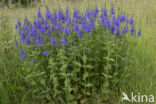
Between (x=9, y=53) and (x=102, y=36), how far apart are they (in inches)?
74.8

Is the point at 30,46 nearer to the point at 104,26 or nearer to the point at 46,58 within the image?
the point at 46,58

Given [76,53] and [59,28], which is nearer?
[76,53]

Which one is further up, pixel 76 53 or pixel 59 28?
pixel 59 28

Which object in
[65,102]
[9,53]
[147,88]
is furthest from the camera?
[9,53]

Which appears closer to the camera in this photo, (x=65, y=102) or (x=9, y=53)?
(x=65, y=102)

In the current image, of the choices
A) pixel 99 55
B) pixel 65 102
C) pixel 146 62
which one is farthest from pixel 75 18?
pixel 146 62

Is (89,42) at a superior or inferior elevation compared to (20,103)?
superior

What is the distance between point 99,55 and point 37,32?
1.10 m

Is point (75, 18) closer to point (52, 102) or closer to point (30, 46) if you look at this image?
point (30, 46)

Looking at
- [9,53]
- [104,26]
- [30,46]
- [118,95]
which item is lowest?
[118,95]

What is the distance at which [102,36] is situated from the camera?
2934 millimetres

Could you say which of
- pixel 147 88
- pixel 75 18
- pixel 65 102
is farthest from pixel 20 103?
pixel 147 88

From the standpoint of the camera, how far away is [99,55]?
288 centimetres

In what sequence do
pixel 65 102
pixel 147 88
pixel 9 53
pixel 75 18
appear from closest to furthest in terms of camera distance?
pixel 65 102 → pixel 147 88 → pixel 75 18 → pixel 9 53
